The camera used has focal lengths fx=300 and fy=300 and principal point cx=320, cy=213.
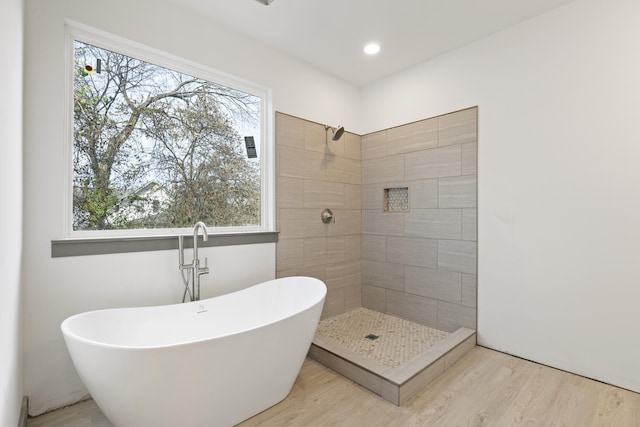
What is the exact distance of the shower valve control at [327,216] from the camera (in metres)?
3.17

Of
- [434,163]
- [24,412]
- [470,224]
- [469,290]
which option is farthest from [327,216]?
[24,412]

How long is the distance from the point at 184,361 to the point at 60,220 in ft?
4.03

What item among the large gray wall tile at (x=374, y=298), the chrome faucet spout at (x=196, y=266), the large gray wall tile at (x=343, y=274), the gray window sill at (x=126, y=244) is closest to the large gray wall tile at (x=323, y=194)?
the large gray wall tile at (x=343, y=274)

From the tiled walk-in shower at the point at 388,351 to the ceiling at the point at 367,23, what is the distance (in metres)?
2.56

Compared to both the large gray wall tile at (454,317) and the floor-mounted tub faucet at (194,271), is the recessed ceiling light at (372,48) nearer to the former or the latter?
the floor-mounted tub faucet at (194,271)

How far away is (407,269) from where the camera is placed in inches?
123

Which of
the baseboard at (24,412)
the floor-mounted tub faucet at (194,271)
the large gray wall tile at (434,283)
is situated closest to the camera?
the baseboard at (24,412)

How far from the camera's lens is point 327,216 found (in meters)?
3.18

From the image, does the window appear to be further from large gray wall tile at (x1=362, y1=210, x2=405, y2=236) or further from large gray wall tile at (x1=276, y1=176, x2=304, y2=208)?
large gray wall tile at (x1=362, y1=210, x2=405, y2=236)

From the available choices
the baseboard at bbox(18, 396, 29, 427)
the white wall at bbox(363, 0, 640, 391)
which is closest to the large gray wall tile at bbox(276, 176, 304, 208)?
the white wall at bbox(363, 0, 640, 391)

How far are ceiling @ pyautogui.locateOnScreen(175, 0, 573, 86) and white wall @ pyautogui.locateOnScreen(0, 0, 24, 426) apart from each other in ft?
4.15

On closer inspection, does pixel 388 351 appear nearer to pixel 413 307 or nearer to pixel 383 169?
pixel 413 307

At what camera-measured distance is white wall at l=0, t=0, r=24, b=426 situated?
→ 106 centimetres

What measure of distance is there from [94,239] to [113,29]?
1.38 metres
